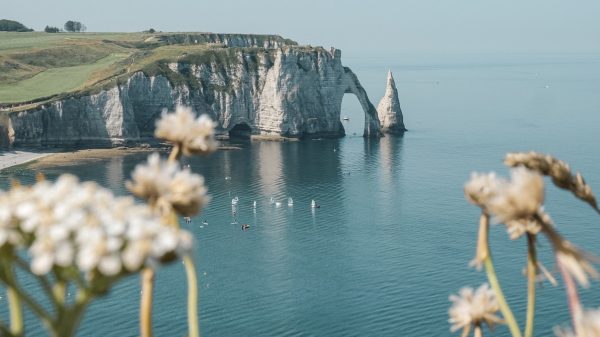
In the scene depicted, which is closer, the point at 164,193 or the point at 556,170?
the point at 164,193

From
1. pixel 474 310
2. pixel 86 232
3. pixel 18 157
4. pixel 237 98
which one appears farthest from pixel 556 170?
pixel 237 98

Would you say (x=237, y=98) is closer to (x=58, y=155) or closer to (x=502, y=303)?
(x=58, y=155)

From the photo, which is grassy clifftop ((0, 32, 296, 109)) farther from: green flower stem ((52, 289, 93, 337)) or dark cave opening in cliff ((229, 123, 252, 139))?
green flower stem ((52, 289, 93, 337))

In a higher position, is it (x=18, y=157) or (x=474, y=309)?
(x=474, y=309)

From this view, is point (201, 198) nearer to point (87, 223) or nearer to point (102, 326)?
point (87, 223)

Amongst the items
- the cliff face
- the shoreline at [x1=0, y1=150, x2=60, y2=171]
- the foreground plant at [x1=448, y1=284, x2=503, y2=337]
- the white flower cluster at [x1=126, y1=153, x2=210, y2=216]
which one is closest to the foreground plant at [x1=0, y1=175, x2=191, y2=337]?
the white flower cluster at [x1=126, y1=153, x2=210, y2=216]

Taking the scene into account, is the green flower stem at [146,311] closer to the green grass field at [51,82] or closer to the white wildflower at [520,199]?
the white wildflower at [520,199]

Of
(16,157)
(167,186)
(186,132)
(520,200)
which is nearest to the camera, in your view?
(520,200)
